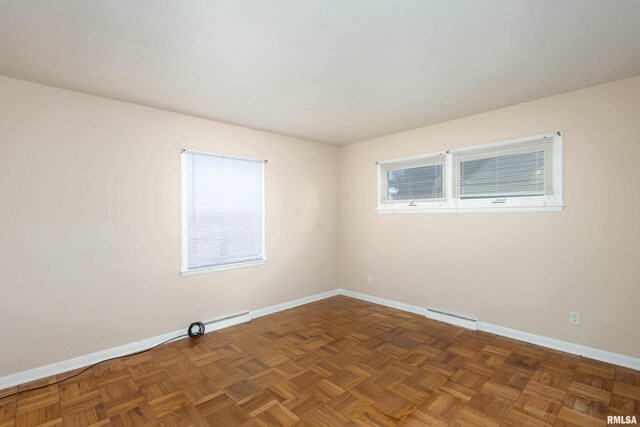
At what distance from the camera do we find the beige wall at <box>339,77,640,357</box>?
105 inches

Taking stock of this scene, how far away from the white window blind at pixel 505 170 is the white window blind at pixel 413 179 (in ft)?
0.71

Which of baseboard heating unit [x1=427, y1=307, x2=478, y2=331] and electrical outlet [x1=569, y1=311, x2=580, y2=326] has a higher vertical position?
electrical outlet [x1=569, y1=311, x2=580, y2=326]

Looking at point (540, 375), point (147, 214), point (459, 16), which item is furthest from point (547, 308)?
point (147, 214)

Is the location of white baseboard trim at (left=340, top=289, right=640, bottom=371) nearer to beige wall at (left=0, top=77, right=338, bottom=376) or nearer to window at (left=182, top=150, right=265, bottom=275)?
window at (left=182, top=150, right=265, bottom=275)

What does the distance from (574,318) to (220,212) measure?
376 centimetres

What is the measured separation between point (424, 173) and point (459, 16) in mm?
2415

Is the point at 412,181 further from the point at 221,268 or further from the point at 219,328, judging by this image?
the point at 219,328

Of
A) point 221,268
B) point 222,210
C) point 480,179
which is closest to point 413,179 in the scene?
point 480,179

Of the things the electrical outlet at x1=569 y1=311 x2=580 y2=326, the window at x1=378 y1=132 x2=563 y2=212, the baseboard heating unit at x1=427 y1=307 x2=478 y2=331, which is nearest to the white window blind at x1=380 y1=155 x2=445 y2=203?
the window at x1=378 y1=132 x2=563 y2=212

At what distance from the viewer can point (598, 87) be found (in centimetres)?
275

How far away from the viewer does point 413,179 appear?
4141mm

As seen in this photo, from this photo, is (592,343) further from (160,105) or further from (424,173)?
(160,105)

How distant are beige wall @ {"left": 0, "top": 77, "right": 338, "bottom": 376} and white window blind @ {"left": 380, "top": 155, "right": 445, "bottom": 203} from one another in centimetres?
198

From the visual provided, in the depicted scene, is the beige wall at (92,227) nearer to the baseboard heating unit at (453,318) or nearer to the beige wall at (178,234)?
the beige wall at (178,234)
